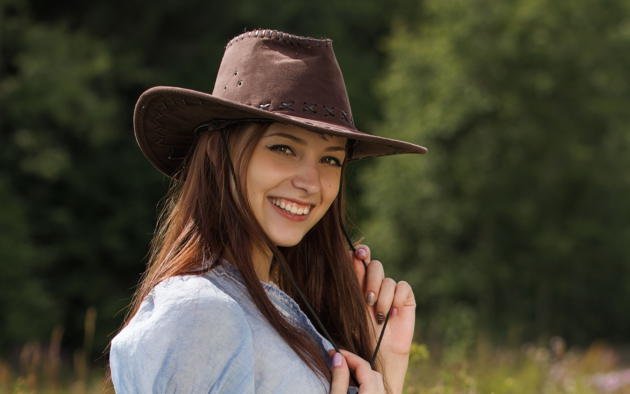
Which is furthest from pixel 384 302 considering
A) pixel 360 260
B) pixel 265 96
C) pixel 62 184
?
pixel 62 184

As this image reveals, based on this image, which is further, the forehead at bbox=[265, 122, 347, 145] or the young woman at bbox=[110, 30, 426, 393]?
the forehead at bbox=[265, 122, 347, 145]

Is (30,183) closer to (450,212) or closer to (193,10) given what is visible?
(193,10)

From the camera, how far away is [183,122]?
2.14 metres

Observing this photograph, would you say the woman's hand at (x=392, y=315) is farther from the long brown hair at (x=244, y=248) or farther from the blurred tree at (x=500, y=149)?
the blurred tree at (x=500, y=149)

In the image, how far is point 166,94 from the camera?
2023 millimetres

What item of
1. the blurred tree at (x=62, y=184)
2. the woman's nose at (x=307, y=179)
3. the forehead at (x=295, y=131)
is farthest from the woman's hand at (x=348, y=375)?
the blurred tree at (x=62, y=184)

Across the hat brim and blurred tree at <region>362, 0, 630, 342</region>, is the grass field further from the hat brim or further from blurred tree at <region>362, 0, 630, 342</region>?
blurred tree at <region>362, 0, 630, 342</region>

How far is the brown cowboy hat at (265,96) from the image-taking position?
78.9 inches

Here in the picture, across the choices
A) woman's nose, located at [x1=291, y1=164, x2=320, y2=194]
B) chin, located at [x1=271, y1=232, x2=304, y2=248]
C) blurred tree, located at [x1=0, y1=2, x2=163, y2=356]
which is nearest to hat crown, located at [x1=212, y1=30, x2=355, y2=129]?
woman's nose, located at [x1=291, y1=164, x2=320, y2=194]

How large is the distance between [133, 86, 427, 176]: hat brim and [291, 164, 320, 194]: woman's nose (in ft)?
0.40

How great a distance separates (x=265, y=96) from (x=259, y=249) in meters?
0.36

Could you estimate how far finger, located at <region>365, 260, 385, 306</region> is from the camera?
2.38 metres

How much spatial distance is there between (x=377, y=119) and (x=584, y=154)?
510 centimetres

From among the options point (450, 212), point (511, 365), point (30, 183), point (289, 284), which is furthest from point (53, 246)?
point (289, 284)
